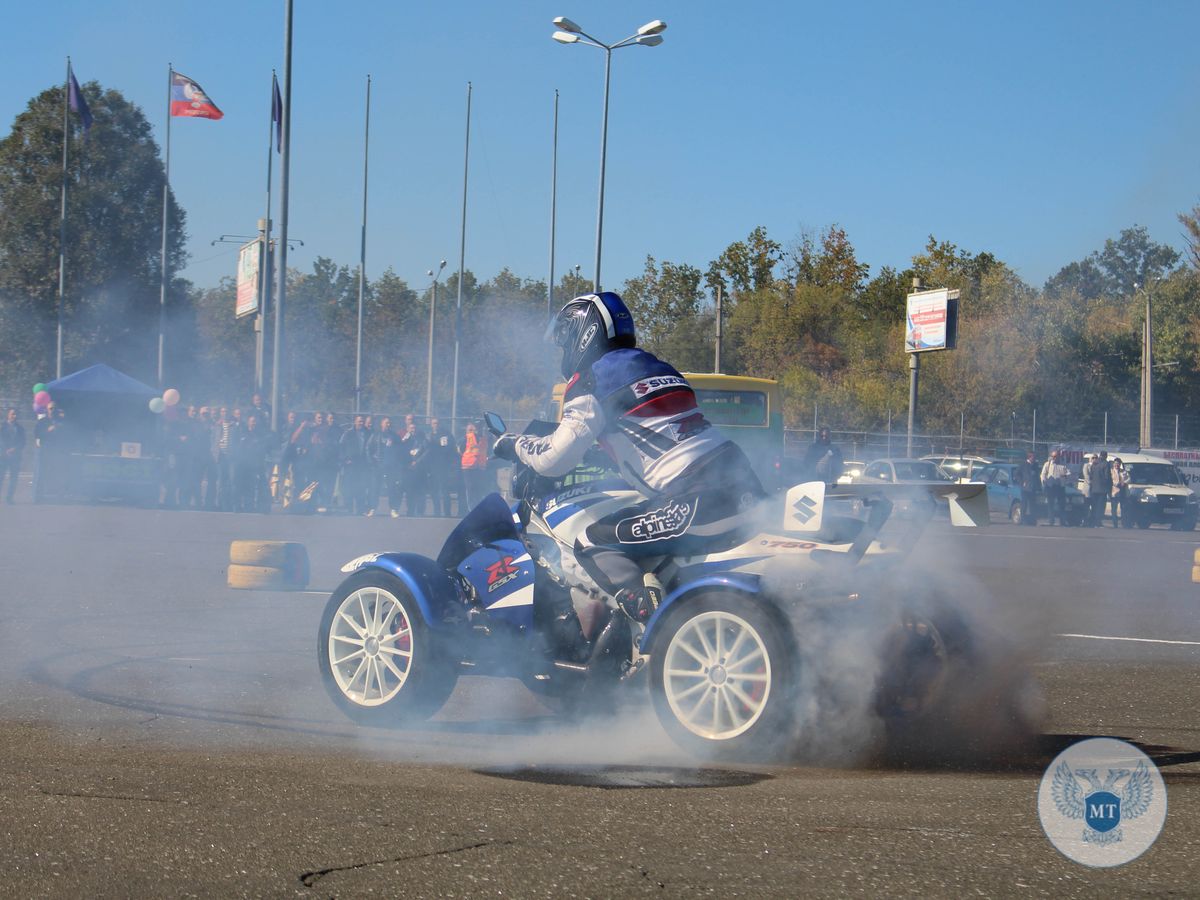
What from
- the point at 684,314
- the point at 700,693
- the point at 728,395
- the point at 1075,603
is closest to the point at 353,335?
the point at 684,314

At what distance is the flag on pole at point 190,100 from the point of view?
115 feet

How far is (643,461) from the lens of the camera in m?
5.57

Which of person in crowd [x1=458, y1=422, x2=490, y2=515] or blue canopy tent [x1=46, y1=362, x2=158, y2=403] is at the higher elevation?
blue canopy tent [x1=46, y1=362, x2=158, y2=403]

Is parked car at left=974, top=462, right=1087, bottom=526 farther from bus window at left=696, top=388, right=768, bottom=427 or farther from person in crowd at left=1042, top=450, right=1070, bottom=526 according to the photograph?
bus window at left=696, top=388, right=768, bottom=427

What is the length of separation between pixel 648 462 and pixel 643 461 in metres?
0.02

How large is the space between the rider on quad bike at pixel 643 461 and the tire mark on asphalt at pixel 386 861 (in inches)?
72.3

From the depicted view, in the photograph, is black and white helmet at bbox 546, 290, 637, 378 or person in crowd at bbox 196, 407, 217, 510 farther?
person in crowd at bbox 196, 407, 217, 510

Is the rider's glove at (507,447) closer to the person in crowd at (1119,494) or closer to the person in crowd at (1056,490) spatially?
the person in crowd at (1056,490)

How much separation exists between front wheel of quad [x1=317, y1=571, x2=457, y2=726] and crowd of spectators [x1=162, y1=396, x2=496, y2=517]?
16.9 m

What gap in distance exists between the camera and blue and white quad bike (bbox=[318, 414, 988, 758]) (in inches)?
202

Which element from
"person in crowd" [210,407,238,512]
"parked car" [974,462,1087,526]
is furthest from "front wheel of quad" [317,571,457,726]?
"parked car" [974,462,1087,526]

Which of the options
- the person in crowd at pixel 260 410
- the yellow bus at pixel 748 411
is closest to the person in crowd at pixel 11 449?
the person in crowd at pixel 260 410

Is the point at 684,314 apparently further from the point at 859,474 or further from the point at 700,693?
the point at 700,693

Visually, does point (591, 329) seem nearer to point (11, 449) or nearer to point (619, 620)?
point (619, 620)
